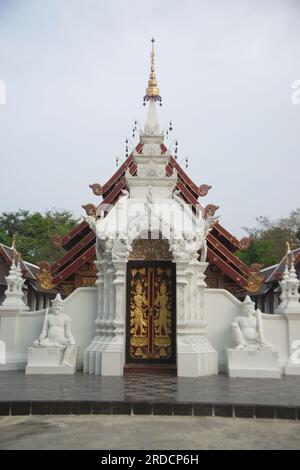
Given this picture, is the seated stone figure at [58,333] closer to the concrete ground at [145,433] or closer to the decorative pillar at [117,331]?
the decorative pillar at [117,331]

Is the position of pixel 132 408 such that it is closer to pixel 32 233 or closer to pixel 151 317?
pixel 151 317

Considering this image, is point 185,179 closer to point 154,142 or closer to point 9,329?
point 154,142

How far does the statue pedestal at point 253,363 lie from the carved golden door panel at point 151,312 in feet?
3.98

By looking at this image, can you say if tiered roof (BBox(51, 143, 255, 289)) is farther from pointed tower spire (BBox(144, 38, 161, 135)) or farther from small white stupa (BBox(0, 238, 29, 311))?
small white stupa (BBox(0, 238, 29, 311))

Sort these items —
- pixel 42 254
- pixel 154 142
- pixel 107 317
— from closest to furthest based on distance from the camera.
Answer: pixel 107 317 → pixel 154 142 → pixel 42 254

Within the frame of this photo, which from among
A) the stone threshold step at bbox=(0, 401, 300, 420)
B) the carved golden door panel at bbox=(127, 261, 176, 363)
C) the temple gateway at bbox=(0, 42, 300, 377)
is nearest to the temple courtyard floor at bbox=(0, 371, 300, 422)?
the stone threshold step at bbox=(0, 401, 300, 420)

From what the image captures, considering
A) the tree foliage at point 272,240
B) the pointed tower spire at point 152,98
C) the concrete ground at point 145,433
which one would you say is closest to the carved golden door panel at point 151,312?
the concrete ground at point 145,433

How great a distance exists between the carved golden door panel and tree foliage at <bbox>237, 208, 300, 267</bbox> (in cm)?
1773

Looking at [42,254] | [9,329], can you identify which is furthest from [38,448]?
[42,254]

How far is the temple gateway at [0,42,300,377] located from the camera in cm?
843

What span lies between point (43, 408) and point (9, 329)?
4.21 meters

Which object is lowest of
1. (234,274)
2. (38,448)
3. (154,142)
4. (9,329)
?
(38,448)

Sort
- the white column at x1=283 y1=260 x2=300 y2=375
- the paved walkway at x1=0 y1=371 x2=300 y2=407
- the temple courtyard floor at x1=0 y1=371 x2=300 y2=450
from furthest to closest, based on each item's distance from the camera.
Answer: the white column at x1=283 y1=260 x2=300 y2=375 → the paved walkway at x1=0 y1=371 x2=300 y2=407 → the temple courtyard floor at x1=0 y1=371 x2=300 y2=450

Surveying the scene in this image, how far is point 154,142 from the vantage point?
1120 cm
